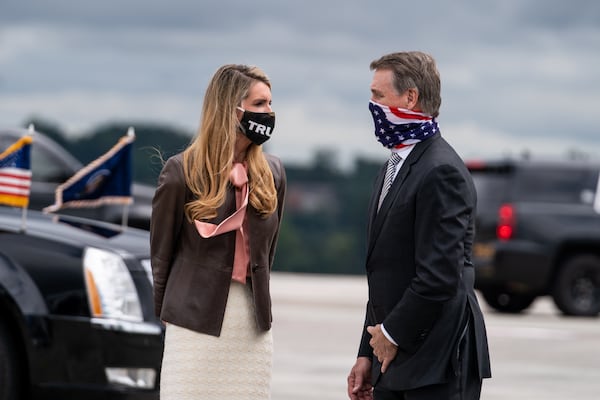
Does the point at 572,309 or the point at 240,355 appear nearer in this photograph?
the point at 240,355

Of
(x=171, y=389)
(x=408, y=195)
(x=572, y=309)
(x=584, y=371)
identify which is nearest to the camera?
(x=408, y=195)

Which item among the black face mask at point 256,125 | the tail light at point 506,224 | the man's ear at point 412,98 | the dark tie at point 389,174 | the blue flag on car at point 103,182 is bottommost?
the tail light at point 506,224

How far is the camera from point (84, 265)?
7246 mm

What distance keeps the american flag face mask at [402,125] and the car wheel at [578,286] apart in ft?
45.0

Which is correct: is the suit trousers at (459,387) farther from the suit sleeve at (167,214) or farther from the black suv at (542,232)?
the black suv at (542,232)

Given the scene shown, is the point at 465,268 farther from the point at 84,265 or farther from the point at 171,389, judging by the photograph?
the point at 84,265

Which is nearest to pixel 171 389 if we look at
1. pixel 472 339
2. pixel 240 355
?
pixel 240 355

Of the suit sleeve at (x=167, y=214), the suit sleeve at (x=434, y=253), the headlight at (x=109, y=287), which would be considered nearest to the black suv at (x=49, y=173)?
the headlight at (x=109, y=287)

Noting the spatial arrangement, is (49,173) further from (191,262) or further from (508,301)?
(191,262)

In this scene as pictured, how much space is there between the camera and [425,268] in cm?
424

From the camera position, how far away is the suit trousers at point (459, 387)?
4348 mm

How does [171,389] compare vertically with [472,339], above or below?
below

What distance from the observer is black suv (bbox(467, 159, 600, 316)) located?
17.7m

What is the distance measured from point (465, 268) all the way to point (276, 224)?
98 centimetres
